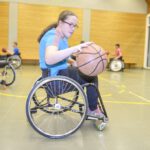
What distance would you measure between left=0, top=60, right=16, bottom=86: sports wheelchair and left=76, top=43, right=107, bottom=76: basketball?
427cm

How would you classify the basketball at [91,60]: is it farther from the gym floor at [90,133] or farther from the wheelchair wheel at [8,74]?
the wheelchair wheel at [8,74]

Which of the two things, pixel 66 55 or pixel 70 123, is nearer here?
pixel 66 55

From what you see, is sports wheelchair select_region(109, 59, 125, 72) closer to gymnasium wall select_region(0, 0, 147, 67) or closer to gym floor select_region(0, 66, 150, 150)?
gymnasium wall select_region(0, 0, 147, 67)

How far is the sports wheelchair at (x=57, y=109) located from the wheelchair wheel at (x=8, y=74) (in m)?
3.64

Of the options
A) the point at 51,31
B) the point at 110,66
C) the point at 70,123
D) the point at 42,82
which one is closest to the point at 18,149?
the point at 42,82

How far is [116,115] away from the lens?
4.91 metres

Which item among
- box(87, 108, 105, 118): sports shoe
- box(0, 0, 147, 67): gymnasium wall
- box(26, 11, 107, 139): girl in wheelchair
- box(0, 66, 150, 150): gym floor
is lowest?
box(0, 66, 150, 150): gym floor

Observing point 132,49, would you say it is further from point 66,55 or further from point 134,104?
point 66,55

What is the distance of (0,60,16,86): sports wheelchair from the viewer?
306 inches

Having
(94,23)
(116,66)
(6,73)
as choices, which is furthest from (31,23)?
(6,73)

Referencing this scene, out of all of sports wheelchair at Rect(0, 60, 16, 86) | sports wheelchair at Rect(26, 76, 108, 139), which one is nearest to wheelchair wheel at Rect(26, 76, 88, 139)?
sports wheelchair at Rect(26, 76, 108, 139)

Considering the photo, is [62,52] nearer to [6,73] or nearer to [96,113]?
[96,113]

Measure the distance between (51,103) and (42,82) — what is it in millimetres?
464

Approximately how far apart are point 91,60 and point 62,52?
1.21ft
